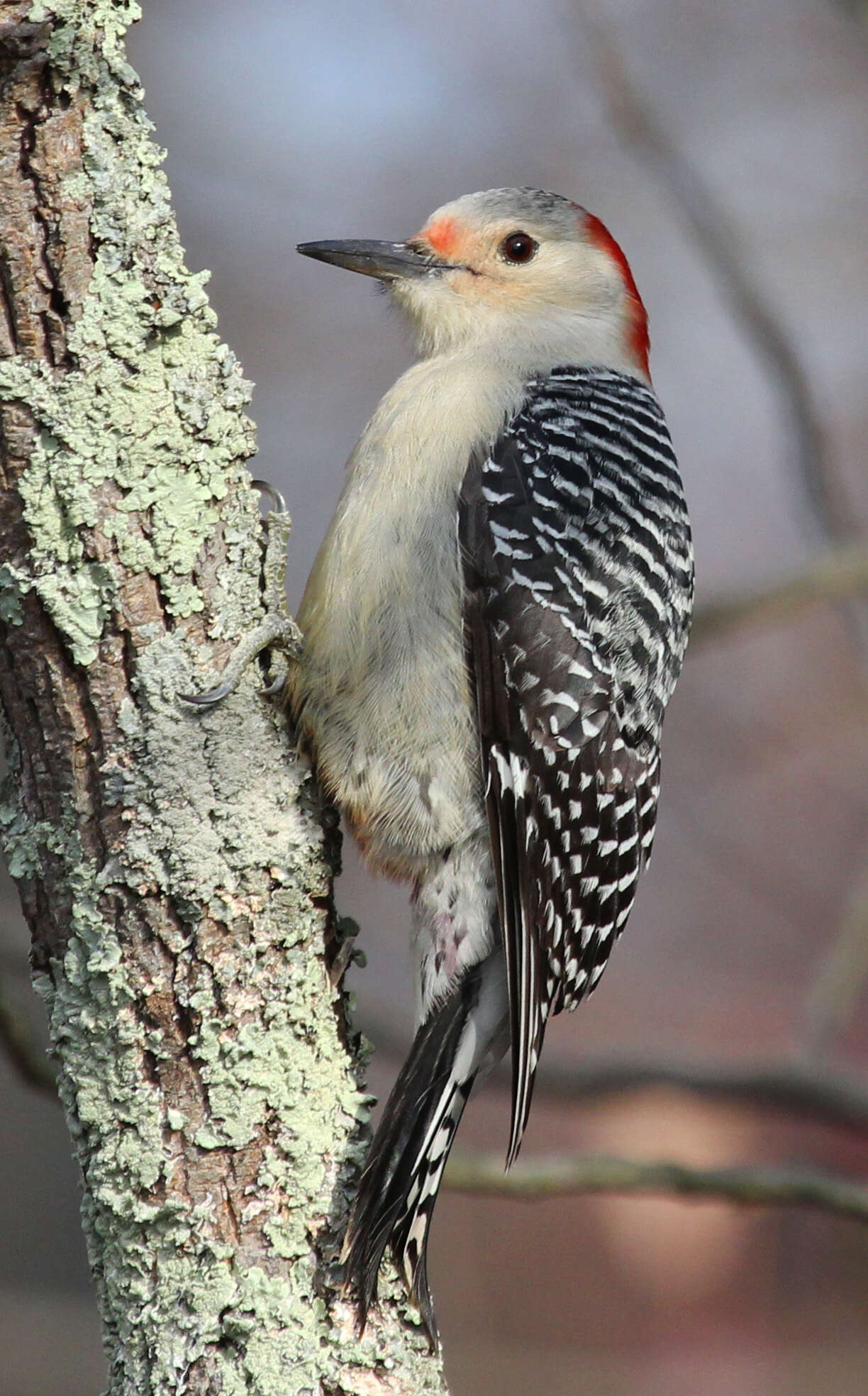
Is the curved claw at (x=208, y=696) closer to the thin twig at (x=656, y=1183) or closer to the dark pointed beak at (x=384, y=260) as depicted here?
the dark pointed beak at (x=384, y=260)

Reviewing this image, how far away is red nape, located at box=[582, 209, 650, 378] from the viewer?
3441mm

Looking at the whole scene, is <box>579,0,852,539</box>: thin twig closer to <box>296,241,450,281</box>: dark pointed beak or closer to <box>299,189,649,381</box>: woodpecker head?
<box>299,189,649,381</box>: woodpecker head

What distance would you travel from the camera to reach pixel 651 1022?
541cm

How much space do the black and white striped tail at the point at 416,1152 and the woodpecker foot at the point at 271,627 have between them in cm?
74

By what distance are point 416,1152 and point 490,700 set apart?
0.85 metres

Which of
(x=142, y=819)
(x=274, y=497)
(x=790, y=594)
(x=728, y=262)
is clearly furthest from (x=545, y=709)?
(x=728, y=262)

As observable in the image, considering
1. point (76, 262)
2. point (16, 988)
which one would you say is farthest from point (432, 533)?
point (16, 988)

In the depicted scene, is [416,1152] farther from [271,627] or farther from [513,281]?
[513,281]

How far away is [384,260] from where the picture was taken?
3.18 meters

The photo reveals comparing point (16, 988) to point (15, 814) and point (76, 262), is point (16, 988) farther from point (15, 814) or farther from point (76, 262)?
point (76, 262)

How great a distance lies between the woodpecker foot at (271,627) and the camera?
7.36ft

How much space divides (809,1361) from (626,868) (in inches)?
132

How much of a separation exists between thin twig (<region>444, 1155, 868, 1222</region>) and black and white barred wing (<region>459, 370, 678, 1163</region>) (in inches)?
24.3

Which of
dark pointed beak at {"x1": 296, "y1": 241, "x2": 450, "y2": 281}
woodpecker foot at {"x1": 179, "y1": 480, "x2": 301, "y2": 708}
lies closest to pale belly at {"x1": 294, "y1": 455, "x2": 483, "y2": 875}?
woodpecker foot at {"x1": 179, "y1": 480, "x2": 301, "y2": 708}
